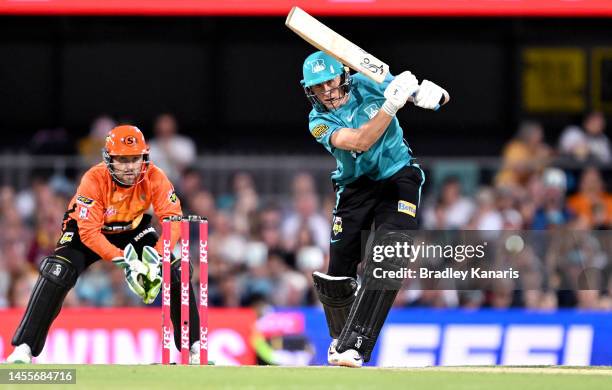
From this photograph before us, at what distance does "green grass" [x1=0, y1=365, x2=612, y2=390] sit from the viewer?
783 centimetres

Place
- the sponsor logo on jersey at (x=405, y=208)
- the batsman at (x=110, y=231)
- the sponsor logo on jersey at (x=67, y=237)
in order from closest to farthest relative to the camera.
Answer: the sponsor logo on jersey at (x=405, y=208)
the batsman at (x=110, y=231)
the sponsor logo on jersey at (x=67, y=237)

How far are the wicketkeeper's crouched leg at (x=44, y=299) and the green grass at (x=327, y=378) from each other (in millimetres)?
724

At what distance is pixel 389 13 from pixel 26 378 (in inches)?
228

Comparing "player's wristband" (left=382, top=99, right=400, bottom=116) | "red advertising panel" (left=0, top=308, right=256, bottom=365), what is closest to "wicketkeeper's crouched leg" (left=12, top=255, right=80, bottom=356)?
"player's wristband" (left=382, top=99, right=400, bottom=116)

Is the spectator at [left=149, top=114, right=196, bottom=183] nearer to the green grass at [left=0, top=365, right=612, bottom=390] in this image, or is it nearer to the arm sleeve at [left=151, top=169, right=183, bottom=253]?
the arm sleeve at [left=151, top=169, right=183, bottom=253]

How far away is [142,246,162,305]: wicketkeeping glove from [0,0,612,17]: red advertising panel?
3892 millimetres

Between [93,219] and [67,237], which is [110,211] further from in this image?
[67,237]

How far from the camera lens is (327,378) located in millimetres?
8188

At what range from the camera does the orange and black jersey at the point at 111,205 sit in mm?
9500

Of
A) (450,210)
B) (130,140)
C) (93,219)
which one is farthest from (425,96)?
(450,210)

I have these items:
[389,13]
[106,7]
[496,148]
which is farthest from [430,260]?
[496,148]

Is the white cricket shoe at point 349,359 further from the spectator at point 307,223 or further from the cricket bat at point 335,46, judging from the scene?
the spectator at point 307,223

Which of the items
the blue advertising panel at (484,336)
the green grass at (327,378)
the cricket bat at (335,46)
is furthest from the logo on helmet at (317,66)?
the blue advertising panel at (484,336)

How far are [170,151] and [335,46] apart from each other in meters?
6.23
